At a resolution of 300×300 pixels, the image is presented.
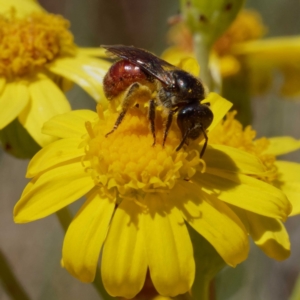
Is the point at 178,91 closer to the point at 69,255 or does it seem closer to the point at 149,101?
the point at 149,101

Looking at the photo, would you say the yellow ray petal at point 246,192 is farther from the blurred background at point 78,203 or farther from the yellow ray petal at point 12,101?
the blurred background at point 78,203

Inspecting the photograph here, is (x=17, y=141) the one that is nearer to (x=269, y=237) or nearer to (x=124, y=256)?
(x=124, y=256)

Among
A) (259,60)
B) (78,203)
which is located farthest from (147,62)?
(78,203)

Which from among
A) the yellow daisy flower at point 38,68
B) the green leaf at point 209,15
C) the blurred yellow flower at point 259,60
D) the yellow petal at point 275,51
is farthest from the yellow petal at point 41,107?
the yellow petal at point 275,51

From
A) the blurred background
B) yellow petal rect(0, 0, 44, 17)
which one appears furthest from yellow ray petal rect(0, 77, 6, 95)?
the blurred background

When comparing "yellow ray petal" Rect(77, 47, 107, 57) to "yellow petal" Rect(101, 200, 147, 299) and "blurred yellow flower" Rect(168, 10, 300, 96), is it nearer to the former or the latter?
"blurred yellow flower" Rect(168, 10, 300, 96)

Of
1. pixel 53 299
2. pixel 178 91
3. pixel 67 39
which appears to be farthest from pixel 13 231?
pixel 178 91
